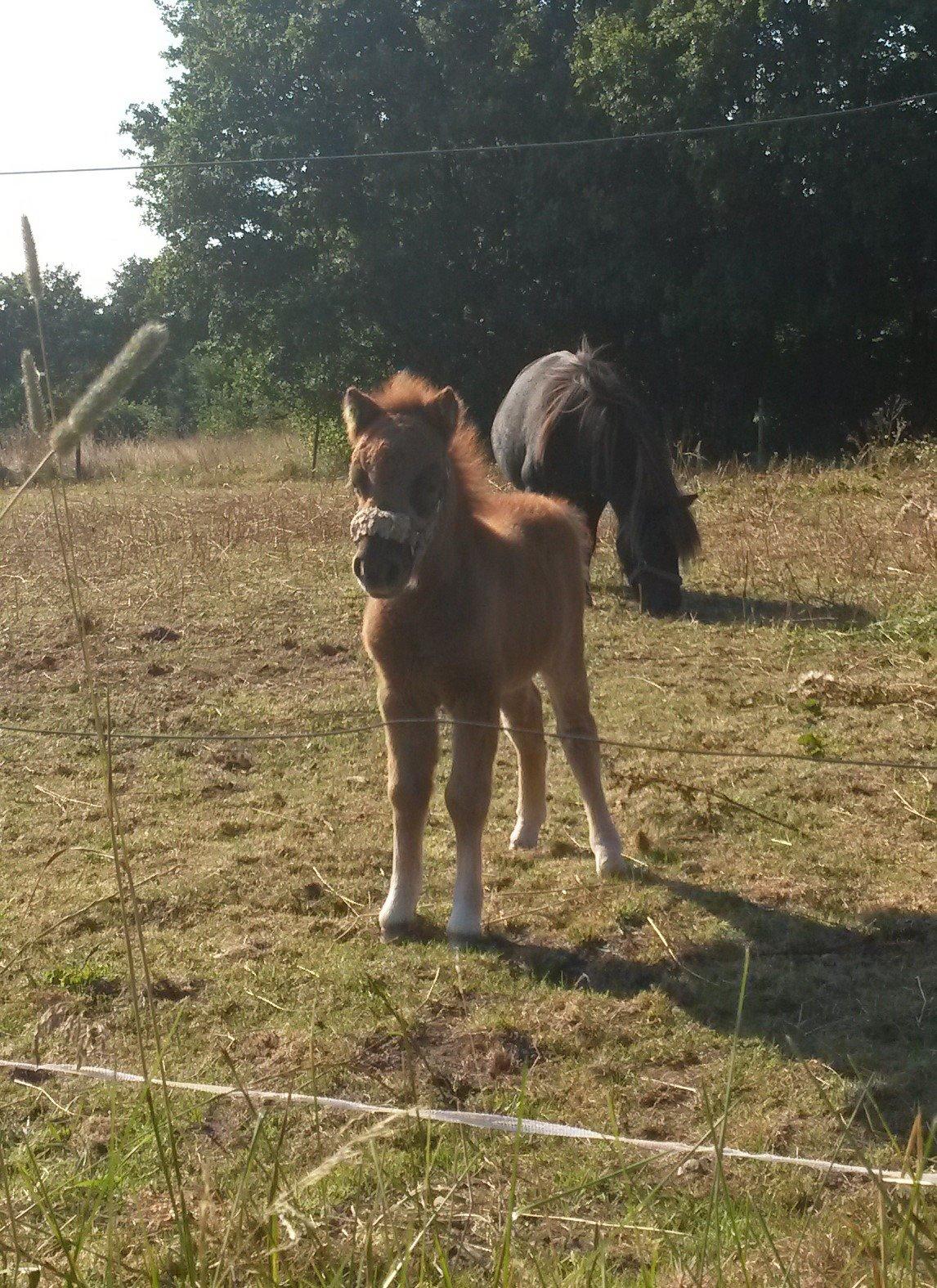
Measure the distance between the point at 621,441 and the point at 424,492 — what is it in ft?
20.3

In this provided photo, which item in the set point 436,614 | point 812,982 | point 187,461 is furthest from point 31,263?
point 187,461

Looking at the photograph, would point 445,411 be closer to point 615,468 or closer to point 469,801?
point 469,801

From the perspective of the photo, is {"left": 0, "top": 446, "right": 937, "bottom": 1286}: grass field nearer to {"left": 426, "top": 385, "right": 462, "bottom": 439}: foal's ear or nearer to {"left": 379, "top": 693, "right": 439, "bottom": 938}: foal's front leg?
{"left": 379, "top": 693, "right": 439, "bottom": 938}: foal's front leg

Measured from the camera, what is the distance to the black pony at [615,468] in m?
9.91

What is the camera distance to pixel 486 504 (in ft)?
16.0

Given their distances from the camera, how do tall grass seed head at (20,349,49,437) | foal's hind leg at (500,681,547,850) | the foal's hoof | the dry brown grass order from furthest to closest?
the dry brown grass, foal's hind leg at (500,681,547,850), the foal's hoof, tall grass seed head at (20,349,49,437)

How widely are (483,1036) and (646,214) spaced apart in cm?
2276

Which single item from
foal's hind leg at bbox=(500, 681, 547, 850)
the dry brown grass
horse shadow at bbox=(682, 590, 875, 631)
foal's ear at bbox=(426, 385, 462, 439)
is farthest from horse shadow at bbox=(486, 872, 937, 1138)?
the dry brown grass

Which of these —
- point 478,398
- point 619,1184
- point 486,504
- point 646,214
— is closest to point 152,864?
point 486,504

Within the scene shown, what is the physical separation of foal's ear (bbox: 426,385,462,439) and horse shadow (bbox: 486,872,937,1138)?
1.80m

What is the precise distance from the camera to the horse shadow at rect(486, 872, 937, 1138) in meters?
3.62

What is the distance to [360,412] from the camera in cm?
439

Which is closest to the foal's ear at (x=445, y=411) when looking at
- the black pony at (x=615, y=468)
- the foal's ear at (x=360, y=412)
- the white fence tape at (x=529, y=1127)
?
the foal's ear at (x=360, y=412)

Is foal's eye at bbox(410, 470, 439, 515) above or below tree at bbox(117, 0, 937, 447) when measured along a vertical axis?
below
